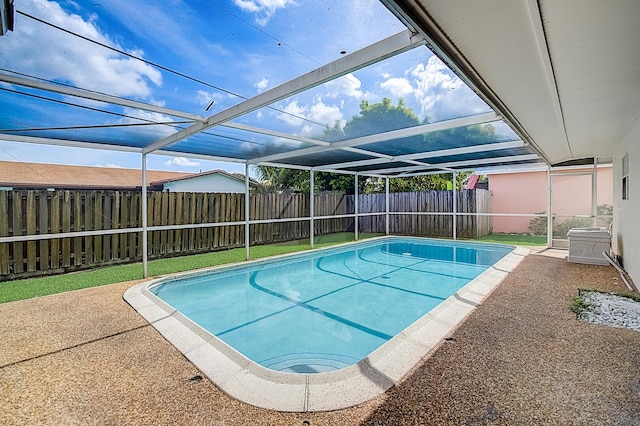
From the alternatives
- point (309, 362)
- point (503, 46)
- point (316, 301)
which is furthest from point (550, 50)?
point (316, 301)

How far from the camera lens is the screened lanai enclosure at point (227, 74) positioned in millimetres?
2242

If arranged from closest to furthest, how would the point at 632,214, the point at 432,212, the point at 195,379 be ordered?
the point at 195,379
the point at 632,214
the point at 432,212

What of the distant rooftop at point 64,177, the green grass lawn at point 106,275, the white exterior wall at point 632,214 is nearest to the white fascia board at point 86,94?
the green grass lawn at point 106,275

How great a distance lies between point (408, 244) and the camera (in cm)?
1139

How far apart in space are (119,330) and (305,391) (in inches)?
100

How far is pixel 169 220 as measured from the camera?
8492 mm

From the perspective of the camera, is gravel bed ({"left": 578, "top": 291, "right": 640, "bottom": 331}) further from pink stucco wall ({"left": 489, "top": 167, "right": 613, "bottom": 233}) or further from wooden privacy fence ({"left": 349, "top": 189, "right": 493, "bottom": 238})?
pink stucco wall ({"left": 489, "top": 167, "right": 613, "bottom": 233})

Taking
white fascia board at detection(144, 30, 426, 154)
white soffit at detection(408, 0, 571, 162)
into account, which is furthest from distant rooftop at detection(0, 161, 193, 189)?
white soffit at detection(408, 0, 571, 162)

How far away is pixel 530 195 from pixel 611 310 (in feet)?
37.7

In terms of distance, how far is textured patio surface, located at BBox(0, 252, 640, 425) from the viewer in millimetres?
2057

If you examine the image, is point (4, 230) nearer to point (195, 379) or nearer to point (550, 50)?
point (195, 379)

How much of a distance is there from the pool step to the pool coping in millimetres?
618

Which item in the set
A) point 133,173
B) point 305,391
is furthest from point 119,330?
point 133,173

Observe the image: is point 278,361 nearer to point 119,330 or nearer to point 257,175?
point 119,330
